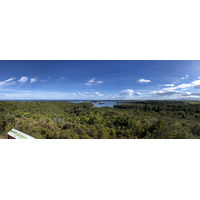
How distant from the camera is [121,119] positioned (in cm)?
323

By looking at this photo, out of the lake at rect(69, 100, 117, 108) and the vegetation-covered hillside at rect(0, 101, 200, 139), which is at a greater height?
the lake at rect(69, 100, 117, 108)

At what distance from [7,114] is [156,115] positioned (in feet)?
17.5

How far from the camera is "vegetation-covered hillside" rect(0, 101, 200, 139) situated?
2.98 meters

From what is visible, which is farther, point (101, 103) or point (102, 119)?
point (101, 103)

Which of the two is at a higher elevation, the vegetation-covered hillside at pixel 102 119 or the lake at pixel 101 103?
the lake at pixel 101 103

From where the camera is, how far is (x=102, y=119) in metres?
3.32

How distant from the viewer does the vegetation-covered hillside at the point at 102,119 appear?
2.98 meters

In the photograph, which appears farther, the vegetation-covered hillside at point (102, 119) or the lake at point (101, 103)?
the lake at point (101, 103)

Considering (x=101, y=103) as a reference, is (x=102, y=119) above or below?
below

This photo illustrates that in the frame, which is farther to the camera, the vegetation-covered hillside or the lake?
the lake
